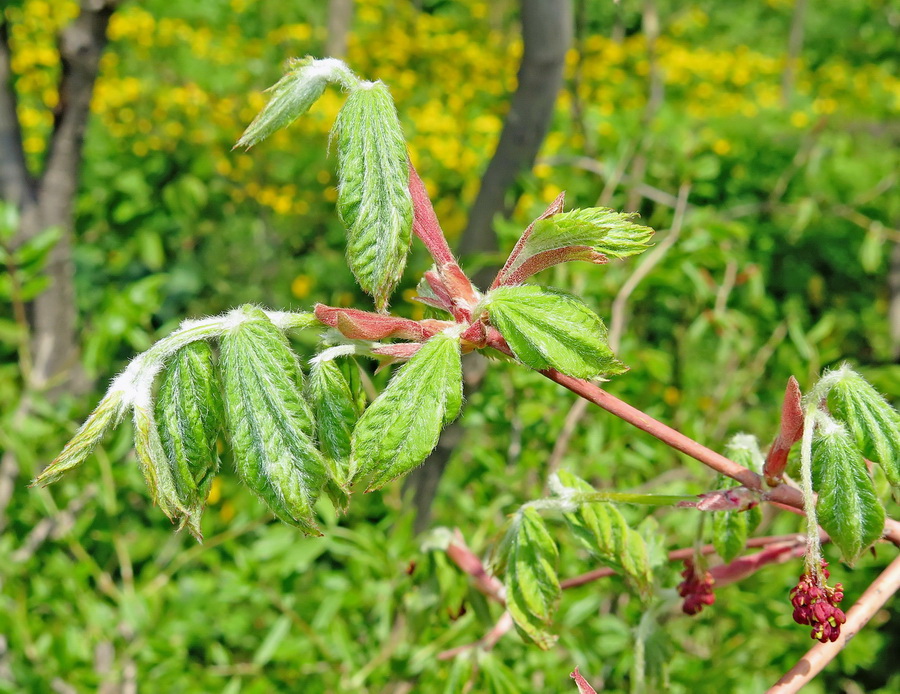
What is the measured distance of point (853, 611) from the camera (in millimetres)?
518

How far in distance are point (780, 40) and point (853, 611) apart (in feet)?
28.5

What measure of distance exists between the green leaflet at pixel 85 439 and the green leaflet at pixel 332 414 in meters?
0.11

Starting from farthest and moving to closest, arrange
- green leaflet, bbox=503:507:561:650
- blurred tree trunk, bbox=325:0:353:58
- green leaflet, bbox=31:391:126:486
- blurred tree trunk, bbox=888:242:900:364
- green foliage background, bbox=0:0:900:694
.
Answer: blurred tree trunk, bbox=325:0:353:58 < blurred tree trunk, bbox=888:242:900:364 < green foliage background, bbox=0:0:900:694 < green leaflet, bbox=503:507:561:650 < green leaflet, bbox=31:391:126:486

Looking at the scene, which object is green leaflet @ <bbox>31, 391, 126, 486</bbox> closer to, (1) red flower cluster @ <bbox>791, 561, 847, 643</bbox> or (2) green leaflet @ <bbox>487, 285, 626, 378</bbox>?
(2) green leaflet @ <bbox>487, 285, 626, 378</bbox>

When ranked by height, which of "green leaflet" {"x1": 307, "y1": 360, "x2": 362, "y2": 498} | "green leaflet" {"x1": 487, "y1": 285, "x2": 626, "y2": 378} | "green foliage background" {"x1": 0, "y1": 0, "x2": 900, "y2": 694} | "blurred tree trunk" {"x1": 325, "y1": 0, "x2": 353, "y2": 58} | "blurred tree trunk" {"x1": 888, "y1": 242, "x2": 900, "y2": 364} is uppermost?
"blurred tree trunk" {"x1": 325, "y1": 0, "x2": 353, "y2": 58}

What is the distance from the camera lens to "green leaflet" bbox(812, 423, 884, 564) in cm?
50

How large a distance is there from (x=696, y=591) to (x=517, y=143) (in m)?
0.90

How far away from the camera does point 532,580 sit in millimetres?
626

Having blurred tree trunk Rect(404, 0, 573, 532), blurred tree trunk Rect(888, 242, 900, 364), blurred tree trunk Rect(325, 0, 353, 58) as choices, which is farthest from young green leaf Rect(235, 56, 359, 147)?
blurred tree trunk Rect(325, 0, 353, 58)

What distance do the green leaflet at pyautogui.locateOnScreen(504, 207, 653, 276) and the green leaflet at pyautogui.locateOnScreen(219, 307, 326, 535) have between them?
5.9 inches

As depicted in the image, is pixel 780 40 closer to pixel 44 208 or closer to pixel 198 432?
pixel 44 208

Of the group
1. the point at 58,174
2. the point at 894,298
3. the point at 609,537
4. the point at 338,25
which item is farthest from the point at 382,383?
the point at 338,25

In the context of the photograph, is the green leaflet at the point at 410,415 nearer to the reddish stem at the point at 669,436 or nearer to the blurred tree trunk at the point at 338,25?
the reddish stem at the point at 669,436

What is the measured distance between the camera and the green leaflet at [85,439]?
17.5 inches
